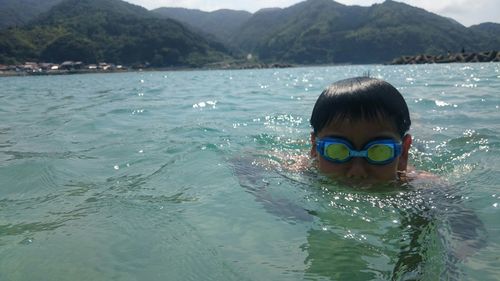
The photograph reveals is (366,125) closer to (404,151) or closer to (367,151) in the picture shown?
(367,151)

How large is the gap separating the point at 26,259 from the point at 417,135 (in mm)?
5577

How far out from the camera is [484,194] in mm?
3463

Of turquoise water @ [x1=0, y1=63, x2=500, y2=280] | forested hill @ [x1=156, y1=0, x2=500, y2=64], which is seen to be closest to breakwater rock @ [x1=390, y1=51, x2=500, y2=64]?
turquoise water @ [x1=0, y1=63, x2=500, y2=280]

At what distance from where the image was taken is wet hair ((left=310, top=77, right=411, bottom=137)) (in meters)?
3.18

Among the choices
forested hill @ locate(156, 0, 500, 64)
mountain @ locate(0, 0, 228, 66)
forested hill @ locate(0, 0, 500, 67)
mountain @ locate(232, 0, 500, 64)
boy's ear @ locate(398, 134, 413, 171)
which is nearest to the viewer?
boy's ear @ locate(398, 134, 413, 171)

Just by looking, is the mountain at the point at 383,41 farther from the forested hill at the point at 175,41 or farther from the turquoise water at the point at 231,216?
the turquoise water at the point at 231,216

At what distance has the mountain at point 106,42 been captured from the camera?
115 meters

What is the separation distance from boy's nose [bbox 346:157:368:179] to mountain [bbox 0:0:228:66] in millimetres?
115661

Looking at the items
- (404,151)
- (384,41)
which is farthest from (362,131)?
(384,41)

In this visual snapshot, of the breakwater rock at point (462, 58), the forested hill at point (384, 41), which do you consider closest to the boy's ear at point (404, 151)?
the breakwater rock at point (462, 58)

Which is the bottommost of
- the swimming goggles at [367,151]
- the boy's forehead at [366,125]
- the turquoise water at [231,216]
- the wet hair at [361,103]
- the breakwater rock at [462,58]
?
the turquoise water at [231,216]

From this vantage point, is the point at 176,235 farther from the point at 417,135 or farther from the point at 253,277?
the point at 417,135

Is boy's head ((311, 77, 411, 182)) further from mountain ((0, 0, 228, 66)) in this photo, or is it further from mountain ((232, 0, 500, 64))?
mountain ((232, 0, 500, 64))

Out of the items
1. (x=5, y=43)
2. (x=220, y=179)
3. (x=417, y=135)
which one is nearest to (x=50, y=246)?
(x=220, y=179)
